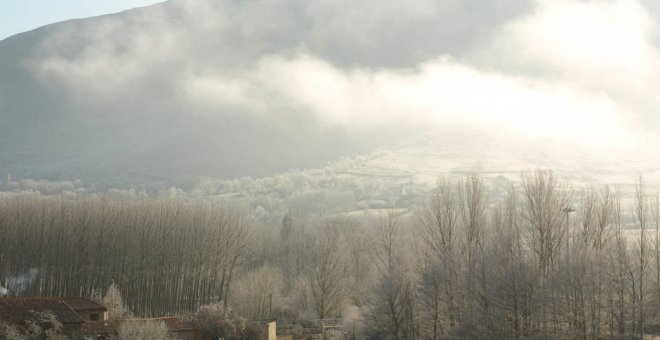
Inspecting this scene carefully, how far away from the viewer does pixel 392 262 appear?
2121 inches

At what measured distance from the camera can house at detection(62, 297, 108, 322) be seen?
52.5 meters

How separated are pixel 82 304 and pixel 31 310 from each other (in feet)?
21.7

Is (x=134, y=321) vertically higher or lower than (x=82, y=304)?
lower

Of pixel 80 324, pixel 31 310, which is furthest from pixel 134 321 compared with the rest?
pixel 31 310

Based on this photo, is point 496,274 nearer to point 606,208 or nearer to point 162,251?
point 606,208

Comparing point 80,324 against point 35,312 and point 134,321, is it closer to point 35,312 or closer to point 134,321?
point 35,312

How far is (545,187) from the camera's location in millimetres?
50875

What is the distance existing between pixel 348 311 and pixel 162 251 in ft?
74.7

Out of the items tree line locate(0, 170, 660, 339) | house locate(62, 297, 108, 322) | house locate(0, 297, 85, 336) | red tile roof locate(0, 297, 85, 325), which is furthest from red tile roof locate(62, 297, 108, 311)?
tree line locate(0, 170, 660, 339)

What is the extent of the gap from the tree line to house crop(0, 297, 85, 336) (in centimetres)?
1886

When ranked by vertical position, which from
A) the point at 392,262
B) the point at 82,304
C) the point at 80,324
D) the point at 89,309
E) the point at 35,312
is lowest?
the point at 80,324

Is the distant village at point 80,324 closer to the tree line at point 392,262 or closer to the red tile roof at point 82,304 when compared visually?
the red tile roof at point 82,304

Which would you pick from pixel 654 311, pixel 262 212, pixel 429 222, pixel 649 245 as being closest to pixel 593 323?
pixel 654 311

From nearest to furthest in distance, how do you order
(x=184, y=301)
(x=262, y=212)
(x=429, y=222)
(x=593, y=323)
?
(x=593, y=323), (x=429, y=222), (x=184, y=301), (x=262, y=212)
